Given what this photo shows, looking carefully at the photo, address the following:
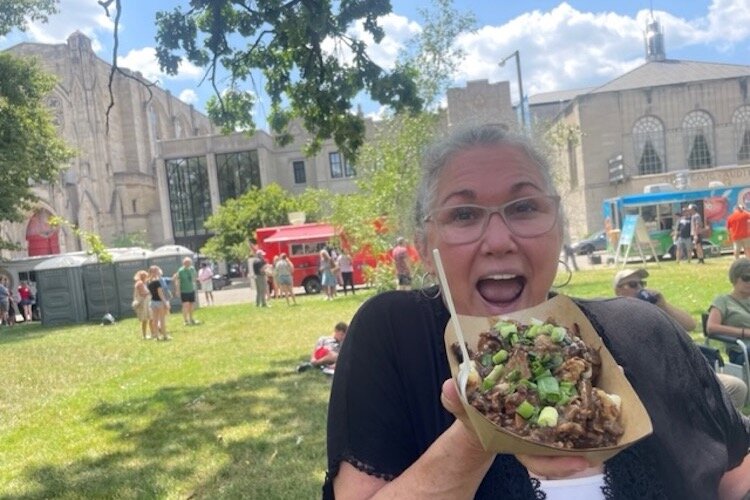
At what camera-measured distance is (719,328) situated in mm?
5566

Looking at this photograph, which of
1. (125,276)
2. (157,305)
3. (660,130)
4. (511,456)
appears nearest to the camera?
(511,456)

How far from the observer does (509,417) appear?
107cm

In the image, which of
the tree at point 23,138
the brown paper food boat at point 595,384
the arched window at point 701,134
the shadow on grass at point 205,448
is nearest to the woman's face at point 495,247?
the brown paper food boat at point 595,384

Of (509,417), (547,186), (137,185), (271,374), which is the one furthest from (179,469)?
(137,185)

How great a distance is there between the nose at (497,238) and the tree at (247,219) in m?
38.9

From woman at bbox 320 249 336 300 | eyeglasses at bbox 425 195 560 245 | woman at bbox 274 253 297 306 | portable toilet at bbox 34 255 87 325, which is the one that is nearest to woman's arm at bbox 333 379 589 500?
eyeglasses at bbox 425 195 560 245

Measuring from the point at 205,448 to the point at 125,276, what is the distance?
688 inches

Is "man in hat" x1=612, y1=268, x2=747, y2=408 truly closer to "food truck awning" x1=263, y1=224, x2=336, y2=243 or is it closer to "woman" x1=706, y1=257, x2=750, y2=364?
"woman" x1=706, y1=257, x2=750, y2=364

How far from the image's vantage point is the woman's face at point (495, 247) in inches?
65.9

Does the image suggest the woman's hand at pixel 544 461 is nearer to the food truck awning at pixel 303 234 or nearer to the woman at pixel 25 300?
the food truck awning at pixel 303 234

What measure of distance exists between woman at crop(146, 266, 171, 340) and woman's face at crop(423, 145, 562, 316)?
13.2m

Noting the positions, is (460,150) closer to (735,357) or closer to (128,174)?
(735,357)

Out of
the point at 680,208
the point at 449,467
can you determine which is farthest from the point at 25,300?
the point at 449,467

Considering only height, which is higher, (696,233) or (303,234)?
(303,234)
